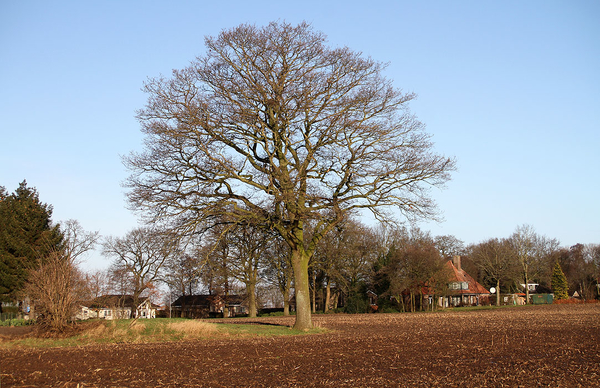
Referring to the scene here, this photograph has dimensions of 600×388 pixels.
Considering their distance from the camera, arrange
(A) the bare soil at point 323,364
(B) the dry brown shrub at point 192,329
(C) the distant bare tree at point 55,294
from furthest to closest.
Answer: (B) the dry brown shrub at point 192,329
(C) the distant bare tree at point 55,294
(A) the bare soil at point 323,364

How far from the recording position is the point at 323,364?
36.8 ft

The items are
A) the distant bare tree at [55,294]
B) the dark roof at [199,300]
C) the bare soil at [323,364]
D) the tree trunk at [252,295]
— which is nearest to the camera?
Result: the bare soil at [323,364]

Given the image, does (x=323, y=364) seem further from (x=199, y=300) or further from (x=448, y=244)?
(x=199, y=300)

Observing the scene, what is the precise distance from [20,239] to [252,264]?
69.5 feet

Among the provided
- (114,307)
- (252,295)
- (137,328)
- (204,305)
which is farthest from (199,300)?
(137,328)

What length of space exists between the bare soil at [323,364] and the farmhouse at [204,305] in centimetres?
5768

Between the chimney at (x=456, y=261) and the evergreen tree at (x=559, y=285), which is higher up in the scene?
the chimney at (x=456, y=261)

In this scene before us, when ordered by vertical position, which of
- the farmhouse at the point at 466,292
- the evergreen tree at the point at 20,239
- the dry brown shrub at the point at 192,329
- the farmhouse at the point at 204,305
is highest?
the evergreen tree at the point at 20,239

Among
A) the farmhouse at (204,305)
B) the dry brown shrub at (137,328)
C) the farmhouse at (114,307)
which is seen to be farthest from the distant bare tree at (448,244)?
the dry brown shrub at (137,328)

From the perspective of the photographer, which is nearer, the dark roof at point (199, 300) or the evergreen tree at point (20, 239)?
the evergreen tree at point (20, 239)

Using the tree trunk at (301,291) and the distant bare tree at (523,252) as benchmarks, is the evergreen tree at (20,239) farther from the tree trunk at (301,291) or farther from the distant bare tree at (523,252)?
the distant bare tree at (523,252)

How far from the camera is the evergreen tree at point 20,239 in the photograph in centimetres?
3784

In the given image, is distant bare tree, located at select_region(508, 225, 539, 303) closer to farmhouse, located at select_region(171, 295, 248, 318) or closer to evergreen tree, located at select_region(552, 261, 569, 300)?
evergreen tree, located at select_region(552, 261, 569, 300)

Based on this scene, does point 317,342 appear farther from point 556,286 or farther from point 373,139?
point 556,286
